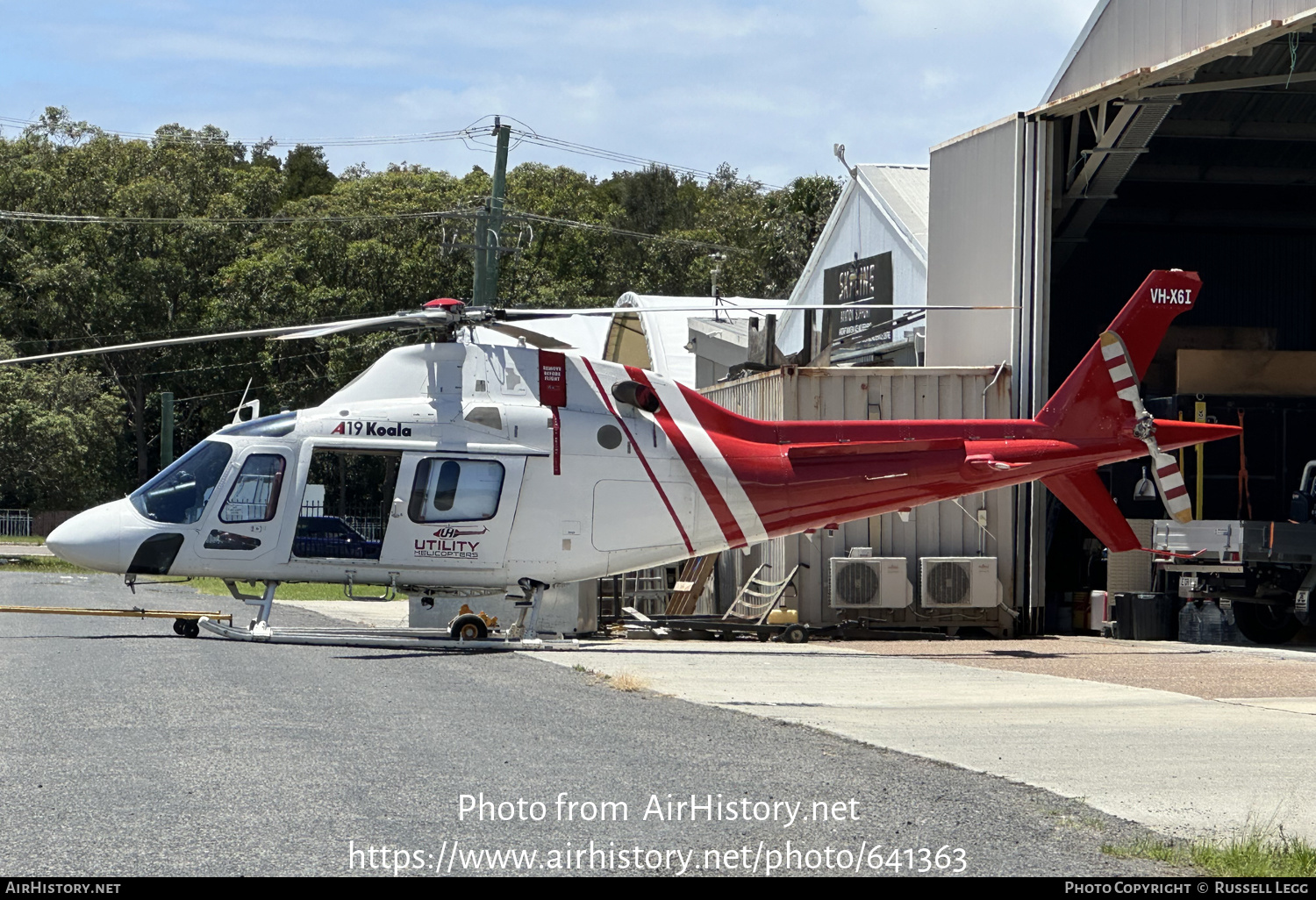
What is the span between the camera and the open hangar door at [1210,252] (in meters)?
20.6

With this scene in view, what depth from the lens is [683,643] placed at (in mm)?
18500

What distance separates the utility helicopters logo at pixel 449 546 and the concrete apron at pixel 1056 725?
1.41m

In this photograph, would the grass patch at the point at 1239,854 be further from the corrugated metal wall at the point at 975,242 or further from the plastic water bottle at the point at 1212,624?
the plastic water bottle at the point at 1212,624

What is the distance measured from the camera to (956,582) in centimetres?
2014

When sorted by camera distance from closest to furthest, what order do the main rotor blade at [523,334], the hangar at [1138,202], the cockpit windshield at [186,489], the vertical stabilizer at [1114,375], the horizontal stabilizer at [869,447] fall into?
the main rotor blade at [523,334] → the cockpit windshield at [186,489] → the horizontal stabilizer at [869,447] → the vertical stabilizer at [1114,375] → the hangar at [1138,202]

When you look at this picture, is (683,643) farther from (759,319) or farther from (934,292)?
(759,319)

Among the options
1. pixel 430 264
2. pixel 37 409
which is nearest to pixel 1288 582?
pixel 430 264

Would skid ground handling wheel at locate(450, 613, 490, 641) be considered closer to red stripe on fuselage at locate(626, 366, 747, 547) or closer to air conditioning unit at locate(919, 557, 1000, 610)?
red stripe on fuselage at locate(626, 366, 747, 547)

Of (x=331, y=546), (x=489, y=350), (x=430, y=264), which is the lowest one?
(x=331, y=546)

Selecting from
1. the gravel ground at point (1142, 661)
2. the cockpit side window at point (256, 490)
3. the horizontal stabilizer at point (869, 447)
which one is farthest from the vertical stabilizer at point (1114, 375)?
the cockpit side window at point (256, 490)

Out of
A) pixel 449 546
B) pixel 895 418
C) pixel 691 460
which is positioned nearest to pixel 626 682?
pixel 449 546

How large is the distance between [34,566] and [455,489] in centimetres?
2974

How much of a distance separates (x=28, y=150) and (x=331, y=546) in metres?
62.6

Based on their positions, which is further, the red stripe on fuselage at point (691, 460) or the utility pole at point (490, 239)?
the utility pole at point (490, 239)
